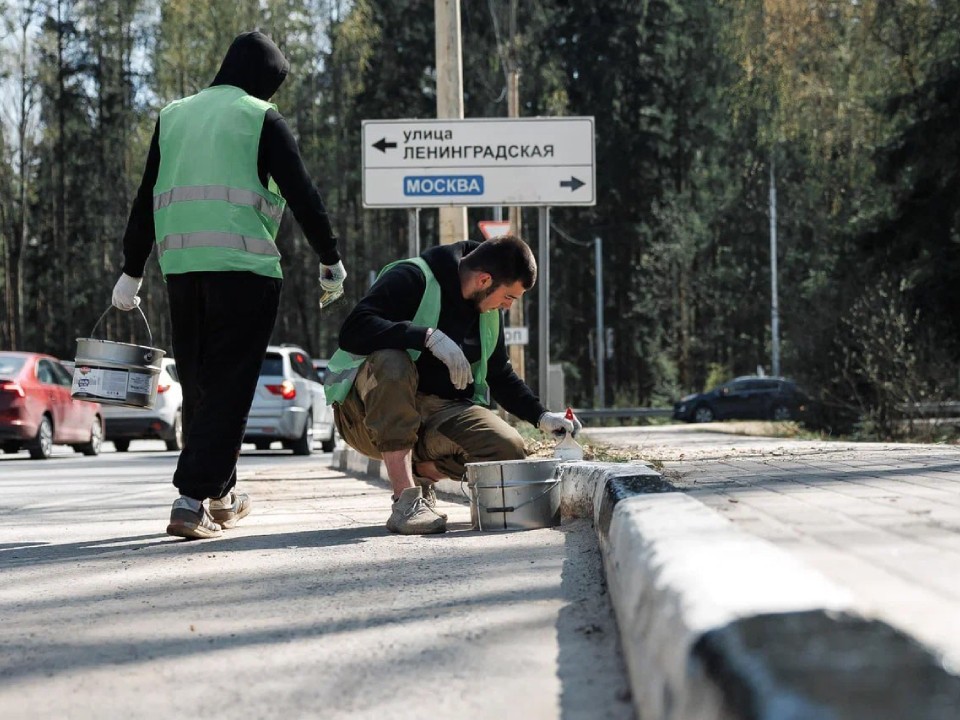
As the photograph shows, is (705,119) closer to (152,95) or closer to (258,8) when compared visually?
(258,8)

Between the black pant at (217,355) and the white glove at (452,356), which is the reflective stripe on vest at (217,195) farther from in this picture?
the white glove at (452,356)

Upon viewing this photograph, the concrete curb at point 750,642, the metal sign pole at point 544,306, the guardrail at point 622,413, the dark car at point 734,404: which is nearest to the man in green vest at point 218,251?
the concrete curb at point 750,642

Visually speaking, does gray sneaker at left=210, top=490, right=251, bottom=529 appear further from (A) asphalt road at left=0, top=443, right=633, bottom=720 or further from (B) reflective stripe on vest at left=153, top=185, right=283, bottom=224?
(B) reflective stripe on vest at left=153, top=185, right=283, bottom=224

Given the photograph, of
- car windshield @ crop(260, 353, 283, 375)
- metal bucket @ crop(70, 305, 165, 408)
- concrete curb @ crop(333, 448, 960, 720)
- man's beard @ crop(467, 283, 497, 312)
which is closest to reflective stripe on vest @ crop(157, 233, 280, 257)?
metal bucket @ crop(70, 305, 165, 408)

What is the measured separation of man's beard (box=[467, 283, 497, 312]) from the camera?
6312mm

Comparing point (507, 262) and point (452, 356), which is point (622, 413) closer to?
point (507, 262)

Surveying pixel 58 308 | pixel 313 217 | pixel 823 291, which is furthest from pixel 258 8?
pixel 313 217

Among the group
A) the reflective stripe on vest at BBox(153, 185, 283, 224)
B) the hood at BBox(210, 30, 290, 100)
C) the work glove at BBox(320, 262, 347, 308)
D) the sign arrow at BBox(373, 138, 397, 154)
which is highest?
the sign arrow at BBox(373, 138, 397, 154)

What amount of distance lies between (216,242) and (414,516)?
1.40 m

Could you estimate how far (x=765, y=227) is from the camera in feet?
197

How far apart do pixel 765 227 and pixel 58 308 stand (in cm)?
2973

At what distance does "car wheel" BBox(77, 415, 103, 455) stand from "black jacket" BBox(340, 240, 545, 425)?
546 inches

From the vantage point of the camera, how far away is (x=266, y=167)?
6199 mm

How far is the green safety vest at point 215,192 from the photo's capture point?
6.05m
